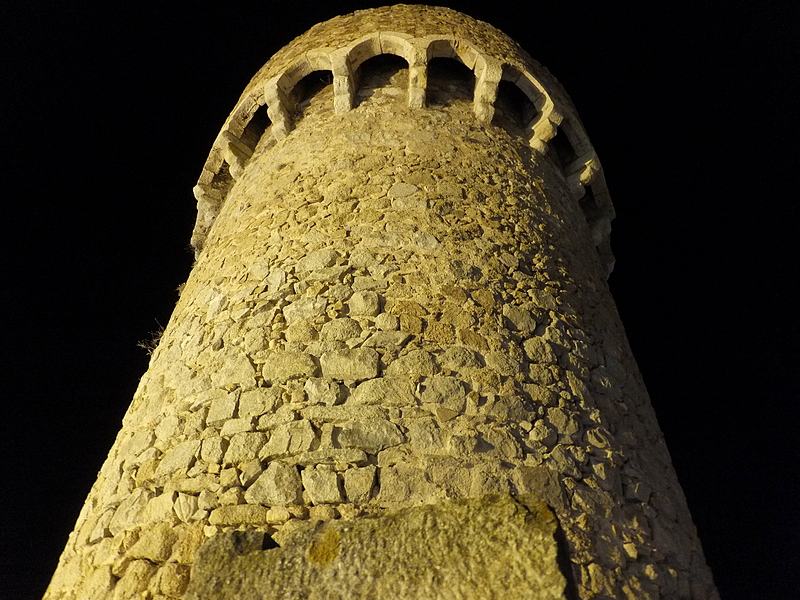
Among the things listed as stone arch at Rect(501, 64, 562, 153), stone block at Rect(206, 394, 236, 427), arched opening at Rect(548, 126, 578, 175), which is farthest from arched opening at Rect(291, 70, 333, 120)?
stone block at Rect(206, 394, 236, 427)

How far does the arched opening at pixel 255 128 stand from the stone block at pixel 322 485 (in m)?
3.63

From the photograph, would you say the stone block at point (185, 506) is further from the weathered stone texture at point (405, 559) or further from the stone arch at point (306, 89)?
the stone arch at point (306, 89)

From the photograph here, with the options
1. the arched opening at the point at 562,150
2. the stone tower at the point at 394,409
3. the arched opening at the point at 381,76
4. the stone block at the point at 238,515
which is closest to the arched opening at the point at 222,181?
the stone tower at the point at 394,409

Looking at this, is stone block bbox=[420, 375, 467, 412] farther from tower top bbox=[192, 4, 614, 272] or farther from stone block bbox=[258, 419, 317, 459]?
tower top bbox=[192, 4, 614, 272]

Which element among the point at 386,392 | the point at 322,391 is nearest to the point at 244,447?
the point at 322,391

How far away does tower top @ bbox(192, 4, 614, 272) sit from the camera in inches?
193

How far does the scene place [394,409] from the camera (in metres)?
2.76

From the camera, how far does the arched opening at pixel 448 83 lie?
485cm

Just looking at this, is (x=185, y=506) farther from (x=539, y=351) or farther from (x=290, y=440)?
(x=539, y=351)

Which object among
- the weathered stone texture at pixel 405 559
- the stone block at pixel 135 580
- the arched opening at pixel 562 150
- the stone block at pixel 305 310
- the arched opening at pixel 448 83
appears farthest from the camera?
the arched opening at pixel 562 150

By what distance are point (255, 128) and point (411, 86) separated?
159 centimetres

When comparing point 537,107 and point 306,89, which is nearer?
point 537,107

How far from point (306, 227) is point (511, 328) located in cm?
139

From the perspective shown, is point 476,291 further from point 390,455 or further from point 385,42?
point 385,42
